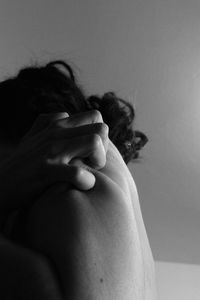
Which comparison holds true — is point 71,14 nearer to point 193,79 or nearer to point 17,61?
point 17,61

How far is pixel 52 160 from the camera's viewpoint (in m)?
0.43

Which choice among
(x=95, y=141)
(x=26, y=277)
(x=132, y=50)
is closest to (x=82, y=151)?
(x=95, y=141)

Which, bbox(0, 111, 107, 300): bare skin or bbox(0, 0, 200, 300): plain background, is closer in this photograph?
bbox(0, 111, 107, 300): bare skin

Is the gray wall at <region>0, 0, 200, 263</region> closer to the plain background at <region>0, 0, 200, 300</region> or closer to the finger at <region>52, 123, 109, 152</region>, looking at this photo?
the plain background at <region>0, 0, 200, 300</region>

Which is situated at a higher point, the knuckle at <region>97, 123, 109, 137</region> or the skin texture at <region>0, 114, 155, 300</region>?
the knuckle at <region>97, 123, 109, 137</region>

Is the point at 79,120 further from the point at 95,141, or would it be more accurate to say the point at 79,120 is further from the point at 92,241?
the point at 92,241

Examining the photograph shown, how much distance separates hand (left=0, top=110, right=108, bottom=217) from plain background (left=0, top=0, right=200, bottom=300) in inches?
30.2

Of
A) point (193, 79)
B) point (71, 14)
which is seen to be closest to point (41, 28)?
point (71, 14)

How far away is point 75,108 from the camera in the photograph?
652 millimetres

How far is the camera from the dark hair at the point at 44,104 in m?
0.60

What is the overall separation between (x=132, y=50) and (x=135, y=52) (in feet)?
0.04

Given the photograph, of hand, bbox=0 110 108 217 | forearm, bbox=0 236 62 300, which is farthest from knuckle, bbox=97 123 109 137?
forearm, bbox=0 236 62 300

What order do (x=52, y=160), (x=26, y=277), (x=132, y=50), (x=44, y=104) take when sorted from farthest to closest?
(x=132, y=50) < (x=44, y=104) < (x=52, y=160) < (x=26, y=277)

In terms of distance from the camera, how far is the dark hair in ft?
1.96
